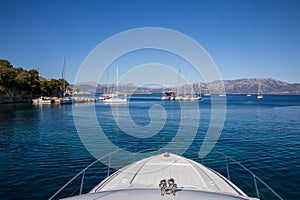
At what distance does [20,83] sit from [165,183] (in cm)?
7859

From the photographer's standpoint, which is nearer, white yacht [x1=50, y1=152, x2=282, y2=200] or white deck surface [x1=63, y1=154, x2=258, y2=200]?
white yacht [x1=50, y1=152, x2=282, y2=200]

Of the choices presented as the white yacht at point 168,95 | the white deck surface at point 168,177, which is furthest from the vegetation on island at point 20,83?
the white deck surface at point 168,177

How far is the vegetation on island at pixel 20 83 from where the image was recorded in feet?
213

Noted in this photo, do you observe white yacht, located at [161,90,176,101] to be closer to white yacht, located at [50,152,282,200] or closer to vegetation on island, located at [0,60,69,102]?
vegetation on island, located at [0,60,69,102]

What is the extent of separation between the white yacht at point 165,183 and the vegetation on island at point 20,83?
2738 inches

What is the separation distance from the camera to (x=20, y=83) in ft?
231

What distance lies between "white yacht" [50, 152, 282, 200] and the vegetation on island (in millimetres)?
69537

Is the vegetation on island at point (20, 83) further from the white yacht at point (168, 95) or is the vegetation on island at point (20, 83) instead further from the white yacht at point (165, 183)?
the white yacht at point (165, 183)

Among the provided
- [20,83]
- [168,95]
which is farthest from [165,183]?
[168,95]

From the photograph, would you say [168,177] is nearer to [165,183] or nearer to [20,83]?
[165,183]

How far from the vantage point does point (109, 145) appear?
691 inches

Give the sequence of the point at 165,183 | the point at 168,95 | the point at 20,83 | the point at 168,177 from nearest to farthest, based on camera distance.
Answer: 1. the point at 165,183
2. the point at 168,177
3. the point at 20,83
4. the point at 168,95

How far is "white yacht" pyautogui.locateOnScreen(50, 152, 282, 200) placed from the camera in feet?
11.2

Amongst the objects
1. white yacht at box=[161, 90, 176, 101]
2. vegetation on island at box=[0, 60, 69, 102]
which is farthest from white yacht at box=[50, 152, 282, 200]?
white yacht at box=[161, 90, 176, 101]
